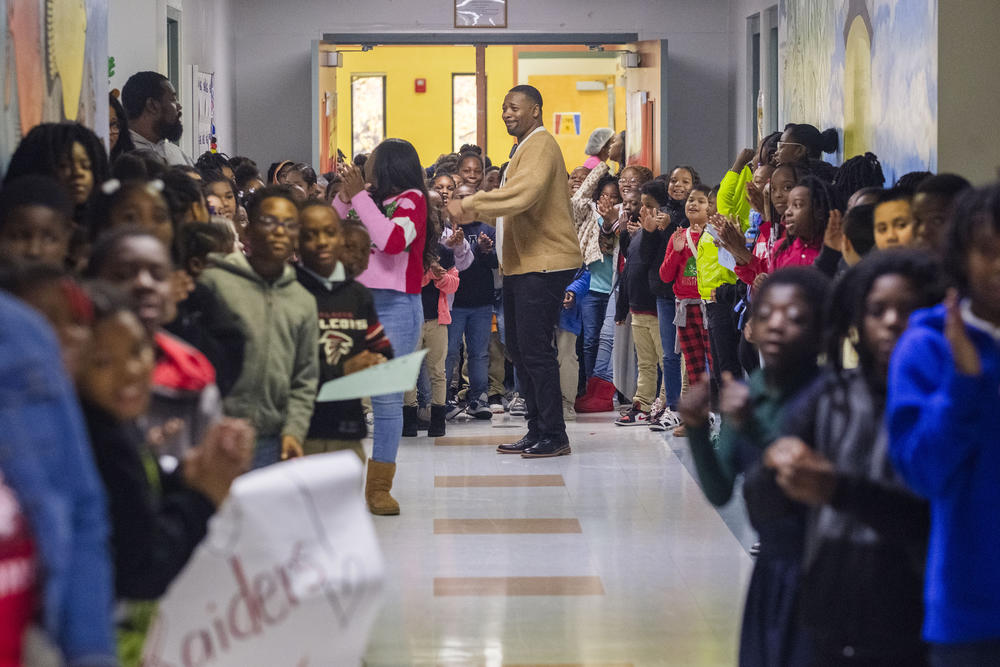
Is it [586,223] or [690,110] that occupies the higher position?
[690,110]

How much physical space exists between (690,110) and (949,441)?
10.9 m

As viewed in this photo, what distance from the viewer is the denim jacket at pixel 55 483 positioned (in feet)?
5.27

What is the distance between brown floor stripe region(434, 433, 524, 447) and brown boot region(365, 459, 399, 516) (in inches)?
70.0

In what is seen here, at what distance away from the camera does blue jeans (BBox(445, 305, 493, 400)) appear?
8016 millimetres

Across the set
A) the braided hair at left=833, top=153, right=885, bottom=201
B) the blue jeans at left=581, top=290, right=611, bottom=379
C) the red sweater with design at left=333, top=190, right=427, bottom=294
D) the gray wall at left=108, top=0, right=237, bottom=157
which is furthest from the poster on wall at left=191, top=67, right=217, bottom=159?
the braided hair at left=833, top=153, right=885, bottom=201

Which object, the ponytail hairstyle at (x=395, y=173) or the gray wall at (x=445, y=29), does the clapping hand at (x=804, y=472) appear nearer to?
the ponytail hairstyle at (x=395, y=173)

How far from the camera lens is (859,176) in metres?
5.77

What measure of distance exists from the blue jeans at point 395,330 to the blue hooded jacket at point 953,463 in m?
3.49

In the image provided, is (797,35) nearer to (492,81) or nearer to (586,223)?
(586,223)

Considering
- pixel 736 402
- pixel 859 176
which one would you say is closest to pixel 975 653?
pixel 736 402

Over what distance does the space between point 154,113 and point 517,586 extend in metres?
2.56

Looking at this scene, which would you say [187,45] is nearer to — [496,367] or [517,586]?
[496,367]

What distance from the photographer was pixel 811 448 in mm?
2279

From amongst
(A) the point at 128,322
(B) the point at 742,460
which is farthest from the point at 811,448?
(A) the point at 128,322
